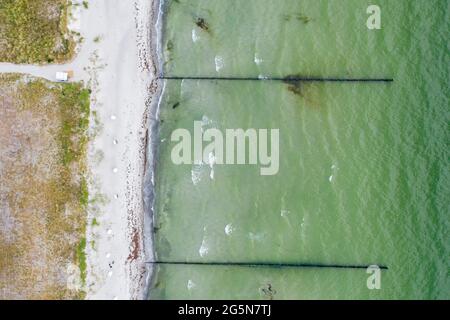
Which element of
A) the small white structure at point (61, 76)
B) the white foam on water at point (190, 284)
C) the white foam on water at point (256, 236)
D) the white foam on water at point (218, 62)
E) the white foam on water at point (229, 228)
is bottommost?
the white foam on water at point (190, 284)

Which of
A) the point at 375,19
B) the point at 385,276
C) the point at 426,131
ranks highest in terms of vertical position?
the point at 375,19

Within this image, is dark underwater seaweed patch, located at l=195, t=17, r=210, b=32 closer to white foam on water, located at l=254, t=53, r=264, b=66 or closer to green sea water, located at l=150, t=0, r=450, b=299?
green sea water, located at l=150, t=0, r=450, b=299

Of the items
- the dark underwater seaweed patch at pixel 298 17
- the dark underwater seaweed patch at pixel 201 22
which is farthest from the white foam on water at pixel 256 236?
the dark underwater seaweed patch at pixel 298 17

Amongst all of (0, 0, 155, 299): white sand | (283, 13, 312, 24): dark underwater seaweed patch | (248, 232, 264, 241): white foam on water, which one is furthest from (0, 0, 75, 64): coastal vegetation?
(248, 232, 264, 241): white foam on water

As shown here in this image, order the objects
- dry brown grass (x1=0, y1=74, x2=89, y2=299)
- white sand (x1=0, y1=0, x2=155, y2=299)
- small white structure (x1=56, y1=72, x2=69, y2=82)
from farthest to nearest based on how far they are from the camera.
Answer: white sand (x1=0, y1=0, x2=155, y2=299), dry brown grass (x1=0, y1=74, x2=89, y2=299), small white structure (x1=56, y1=72, x2=69, y2=82)

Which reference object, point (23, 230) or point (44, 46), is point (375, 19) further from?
point (23, 230)

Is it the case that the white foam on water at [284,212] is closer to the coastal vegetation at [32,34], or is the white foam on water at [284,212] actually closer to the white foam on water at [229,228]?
the white foam on water at [229,228]
